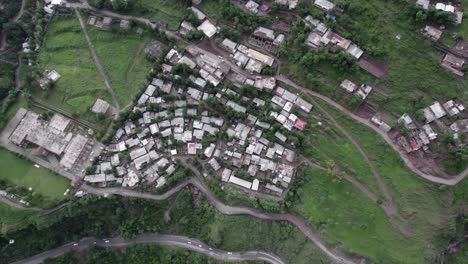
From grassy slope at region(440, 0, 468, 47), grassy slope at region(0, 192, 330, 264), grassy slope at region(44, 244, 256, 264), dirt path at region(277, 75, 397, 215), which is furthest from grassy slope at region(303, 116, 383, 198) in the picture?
grassy slope at region(44, 244, 256, 264)

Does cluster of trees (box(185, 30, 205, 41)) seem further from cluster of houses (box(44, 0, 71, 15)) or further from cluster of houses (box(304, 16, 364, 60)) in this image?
cluster of houses (box(44, 0, 71, 15))

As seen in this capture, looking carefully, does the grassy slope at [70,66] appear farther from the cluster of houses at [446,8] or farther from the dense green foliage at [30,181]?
the cluster of houses at [446,8]

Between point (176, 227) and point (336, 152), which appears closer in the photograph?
point (336, 152)

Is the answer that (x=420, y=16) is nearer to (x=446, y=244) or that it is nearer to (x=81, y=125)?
(x=446, y=244)

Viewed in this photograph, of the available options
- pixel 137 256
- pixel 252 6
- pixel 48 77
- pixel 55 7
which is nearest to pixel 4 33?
pixel 55 7

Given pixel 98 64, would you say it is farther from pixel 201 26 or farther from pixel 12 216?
pixel 12 216

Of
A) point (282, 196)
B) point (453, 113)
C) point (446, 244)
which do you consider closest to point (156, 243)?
point (282, 196)
